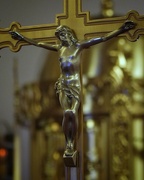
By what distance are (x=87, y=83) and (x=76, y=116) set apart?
2.86 ft

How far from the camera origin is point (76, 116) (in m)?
0.90

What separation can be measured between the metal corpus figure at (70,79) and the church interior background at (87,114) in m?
0.80

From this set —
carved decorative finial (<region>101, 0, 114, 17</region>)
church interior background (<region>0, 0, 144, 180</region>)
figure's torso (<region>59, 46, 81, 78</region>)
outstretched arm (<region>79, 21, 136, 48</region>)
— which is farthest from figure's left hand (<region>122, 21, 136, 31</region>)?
church interior background (<region>0, 0, 144, 180</region>)

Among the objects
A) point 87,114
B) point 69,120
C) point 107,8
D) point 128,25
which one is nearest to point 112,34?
point 128,25

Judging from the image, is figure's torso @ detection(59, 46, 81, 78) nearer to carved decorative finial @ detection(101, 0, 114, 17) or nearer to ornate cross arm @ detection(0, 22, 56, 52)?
ornate cross arm @ detection(0, 22, 56, 52)

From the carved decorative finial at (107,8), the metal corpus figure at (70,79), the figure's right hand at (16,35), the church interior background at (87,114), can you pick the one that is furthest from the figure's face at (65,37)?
the church interior background at (87,114)

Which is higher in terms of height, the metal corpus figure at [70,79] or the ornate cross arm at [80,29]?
the ornate cross arm at [80,29]

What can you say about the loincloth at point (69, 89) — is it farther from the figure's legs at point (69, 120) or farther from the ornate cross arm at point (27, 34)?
the ornate cross arm at point (27, 34)

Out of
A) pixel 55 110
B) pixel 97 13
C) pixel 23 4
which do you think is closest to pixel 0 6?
pixel 23 4

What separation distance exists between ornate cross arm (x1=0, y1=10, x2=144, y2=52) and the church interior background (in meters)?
0.72

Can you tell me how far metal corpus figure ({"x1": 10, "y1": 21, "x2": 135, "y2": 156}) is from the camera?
90 centimetres

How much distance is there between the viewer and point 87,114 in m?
1.78

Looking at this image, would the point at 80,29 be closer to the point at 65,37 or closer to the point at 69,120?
the point at 65,37

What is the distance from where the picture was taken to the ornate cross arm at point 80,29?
90cm
